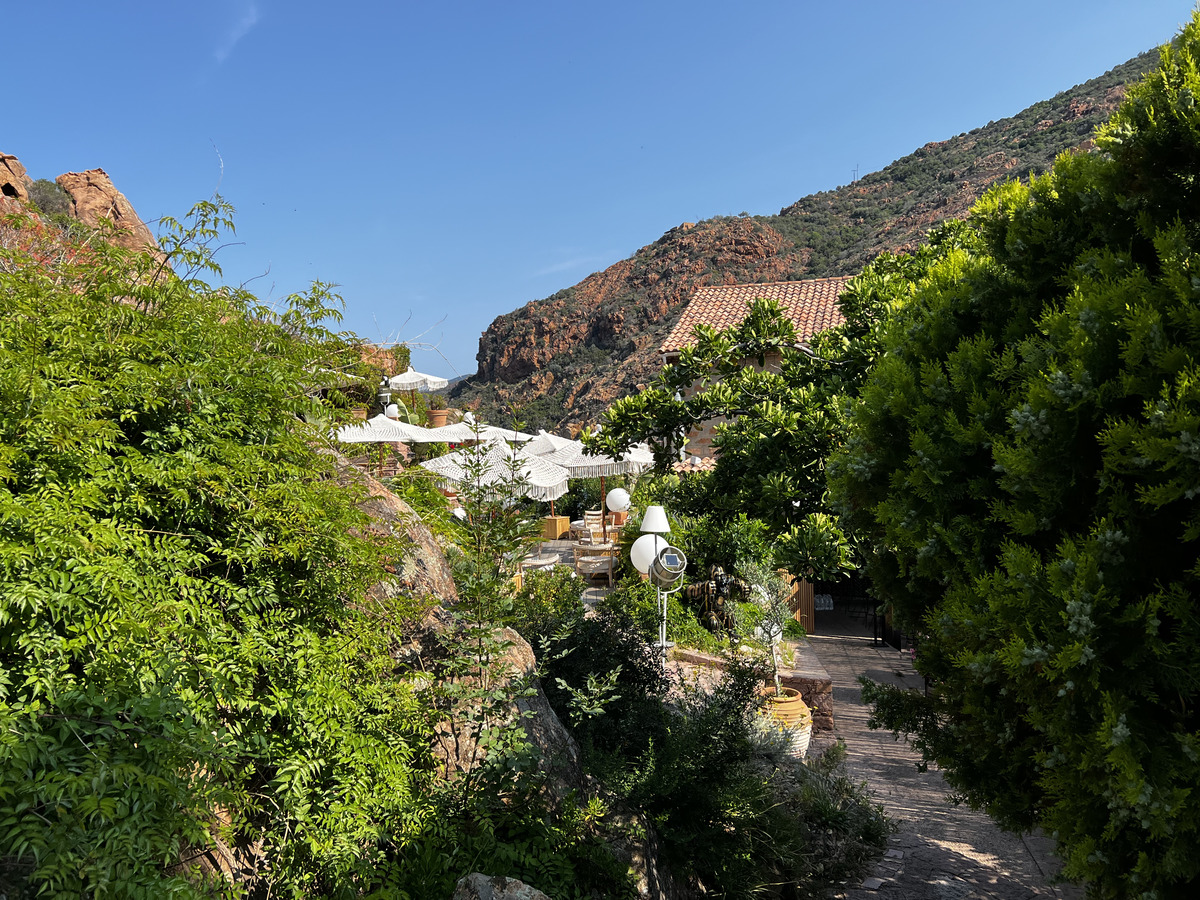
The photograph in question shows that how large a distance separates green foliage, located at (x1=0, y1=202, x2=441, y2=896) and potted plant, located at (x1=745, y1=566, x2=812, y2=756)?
3.89 metres

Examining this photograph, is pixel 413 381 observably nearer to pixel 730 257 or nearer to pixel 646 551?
pixel 646 551

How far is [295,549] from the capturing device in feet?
10.3

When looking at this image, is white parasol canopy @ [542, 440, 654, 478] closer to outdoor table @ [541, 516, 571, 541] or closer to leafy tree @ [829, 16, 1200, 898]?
outdoor table @ [541, 516, 571, 541]

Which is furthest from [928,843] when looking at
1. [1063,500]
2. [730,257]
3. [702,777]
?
[730,257]

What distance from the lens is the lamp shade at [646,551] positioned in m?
7.75

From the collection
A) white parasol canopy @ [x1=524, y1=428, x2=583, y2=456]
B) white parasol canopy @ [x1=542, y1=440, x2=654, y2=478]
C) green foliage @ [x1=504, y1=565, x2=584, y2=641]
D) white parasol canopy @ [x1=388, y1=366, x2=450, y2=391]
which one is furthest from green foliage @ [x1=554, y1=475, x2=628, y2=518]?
green foliage @ [x1=504, y1=565, x2=584, y2=641]

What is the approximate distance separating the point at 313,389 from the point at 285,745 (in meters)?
2.16

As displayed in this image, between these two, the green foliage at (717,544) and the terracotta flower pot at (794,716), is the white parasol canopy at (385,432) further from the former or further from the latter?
the terracotta flower pot at (794,716)

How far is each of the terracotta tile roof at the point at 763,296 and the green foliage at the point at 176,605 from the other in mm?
13010

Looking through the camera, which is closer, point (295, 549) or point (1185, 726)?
point (1185, 726)

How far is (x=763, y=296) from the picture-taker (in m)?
16.3

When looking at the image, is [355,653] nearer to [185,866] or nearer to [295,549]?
[295,549]

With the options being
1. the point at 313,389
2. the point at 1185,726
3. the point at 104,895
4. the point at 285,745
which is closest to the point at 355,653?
the point at 285,745

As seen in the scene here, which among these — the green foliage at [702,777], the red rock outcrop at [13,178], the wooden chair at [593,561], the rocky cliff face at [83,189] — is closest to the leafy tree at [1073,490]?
the green foliage at [702,777]
